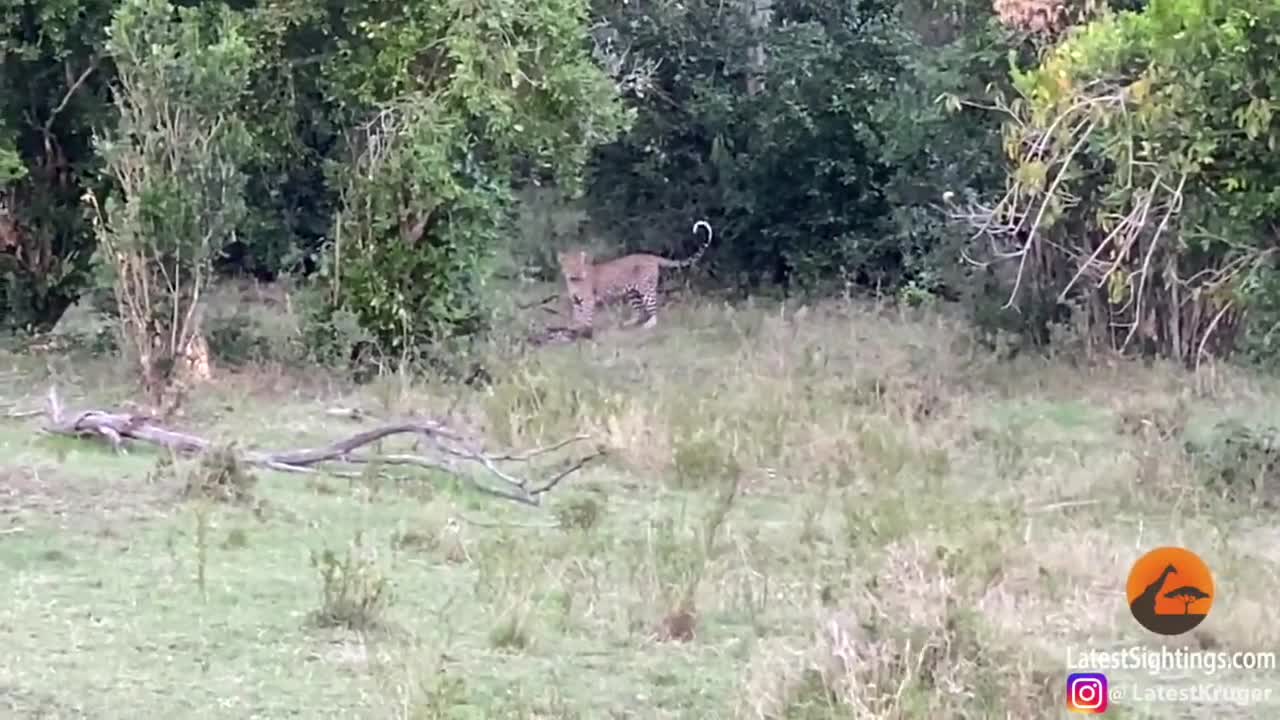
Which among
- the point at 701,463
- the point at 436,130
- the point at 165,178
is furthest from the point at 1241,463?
the point at 165,178

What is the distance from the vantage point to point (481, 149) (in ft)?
50.5

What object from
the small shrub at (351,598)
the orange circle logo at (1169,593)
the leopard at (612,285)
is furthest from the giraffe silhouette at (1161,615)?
the leopard at (612,285)

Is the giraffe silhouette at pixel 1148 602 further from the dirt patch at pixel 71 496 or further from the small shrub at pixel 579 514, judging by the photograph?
the dirt patch at pixel 71 496

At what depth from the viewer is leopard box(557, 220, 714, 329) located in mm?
19297

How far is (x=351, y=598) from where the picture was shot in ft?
23.6

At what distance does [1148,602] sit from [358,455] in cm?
514

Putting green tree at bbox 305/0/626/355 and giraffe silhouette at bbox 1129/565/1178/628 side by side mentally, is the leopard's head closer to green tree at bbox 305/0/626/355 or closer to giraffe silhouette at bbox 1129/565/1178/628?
green tree at bbox 305/0/626/355

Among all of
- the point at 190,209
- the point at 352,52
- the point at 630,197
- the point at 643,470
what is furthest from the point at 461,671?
the point at 630,197

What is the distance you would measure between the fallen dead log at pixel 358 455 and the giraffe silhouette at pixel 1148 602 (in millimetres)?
3689

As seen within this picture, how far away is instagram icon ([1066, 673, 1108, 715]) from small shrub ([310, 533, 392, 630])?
257 centimetres

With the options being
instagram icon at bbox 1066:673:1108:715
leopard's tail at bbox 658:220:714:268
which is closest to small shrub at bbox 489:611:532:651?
instagram icon at bbox 1066:673:1108:715

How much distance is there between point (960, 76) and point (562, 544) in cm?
860

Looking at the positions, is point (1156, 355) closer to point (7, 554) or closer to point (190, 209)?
point (190, 209)

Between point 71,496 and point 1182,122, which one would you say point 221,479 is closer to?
point 71,496
